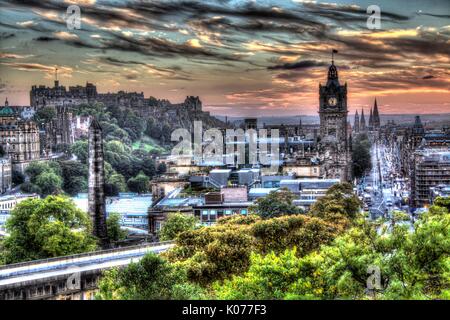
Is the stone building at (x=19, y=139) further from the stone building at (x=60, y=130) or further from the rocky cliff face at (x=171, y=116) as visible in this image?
the rocky cliff face at (x=171, y=116)

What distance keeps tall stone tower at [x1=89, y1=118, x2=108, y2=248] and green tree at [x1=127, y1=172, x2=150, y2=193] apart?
21.3 meters

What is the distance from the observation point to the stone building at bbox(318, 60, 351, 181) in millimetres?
44875

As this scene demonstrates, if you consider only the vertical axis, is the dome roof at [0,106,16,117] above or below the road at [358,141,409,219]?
above

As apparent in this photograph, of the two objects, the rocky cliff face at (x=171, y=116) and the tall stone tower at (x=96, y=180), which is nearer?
the tall stone tower at (x=96, y=180)

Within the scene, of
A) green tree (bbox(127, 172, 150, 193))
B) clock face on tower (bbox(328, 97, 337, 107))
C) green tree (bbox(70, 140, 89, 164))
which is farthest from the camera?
clock face on tower (bbox(328, 97, 337, 107))

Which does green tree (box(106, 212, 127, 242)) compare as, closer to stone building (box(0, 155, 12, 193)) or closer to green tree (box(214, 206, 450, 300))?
green tree (box(214, 206, 450, 300))

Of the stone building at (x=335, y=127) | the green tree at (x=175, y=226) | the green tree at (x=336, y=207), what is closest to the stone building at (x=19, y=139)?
the stone building at (x=335, y=127)

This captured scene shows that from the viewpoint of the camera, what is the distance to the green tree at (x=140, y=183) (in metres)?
43.3

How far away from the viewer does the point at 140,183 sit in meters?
43.4

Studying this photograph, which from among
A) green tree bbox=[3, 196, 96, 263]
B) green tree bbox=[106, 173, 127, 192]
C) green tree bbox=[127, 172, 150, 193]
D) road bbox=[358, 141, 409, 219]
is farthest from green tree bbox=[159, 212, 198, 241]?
green tree bbox=[127, 172, 150, 193]

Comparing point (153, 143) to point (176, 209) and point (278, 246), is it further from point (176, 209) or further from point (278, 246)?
point (278, 246)

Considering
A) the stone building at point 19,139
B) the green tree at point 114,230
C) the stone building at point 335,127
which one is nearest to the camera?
the green tree at point 114,230
